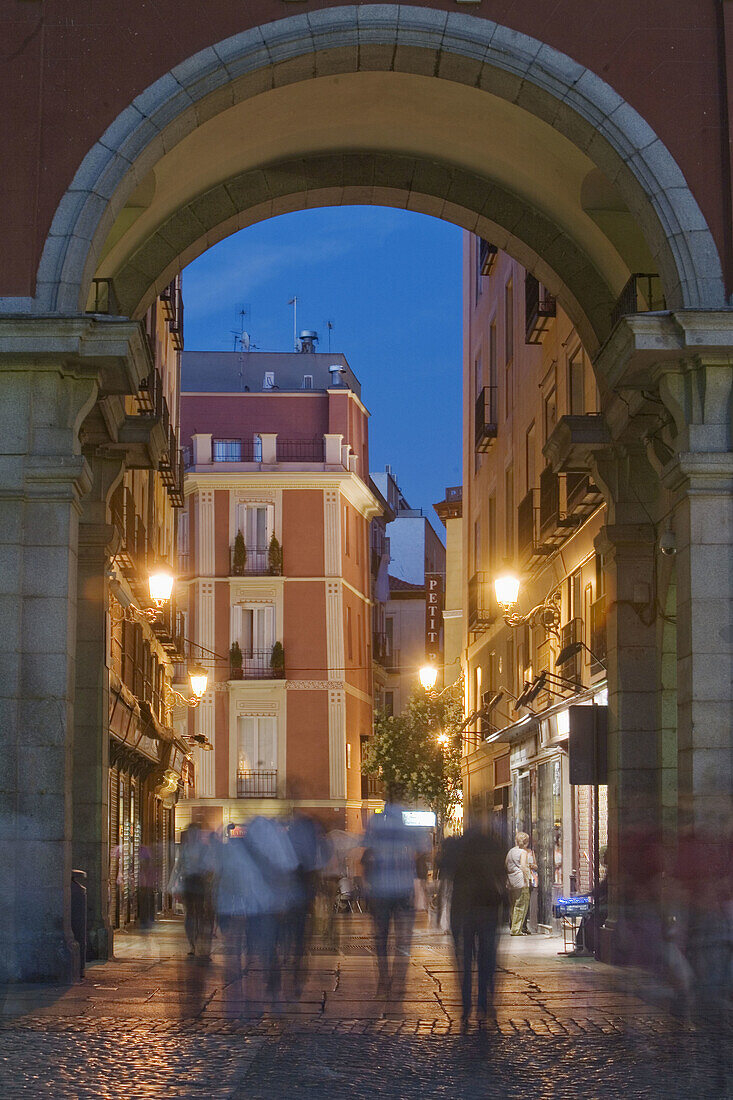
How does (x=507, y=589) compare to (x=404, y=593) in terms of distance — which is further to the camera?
(x=404, y=593)

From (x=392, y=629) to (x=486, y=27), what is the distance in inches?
2694

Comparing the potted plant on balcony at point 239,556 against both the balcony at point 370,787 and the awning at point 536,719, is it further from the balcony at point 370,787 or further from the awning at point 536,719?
the awning at point 536,719

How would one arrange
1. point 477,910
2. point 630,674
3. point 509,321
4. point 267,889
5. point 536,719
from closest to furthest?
point 477,910 < point 267,889 < point 630,674 < point 536,719 < point 509,321

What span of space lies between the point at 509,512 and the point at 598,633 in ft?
34.9

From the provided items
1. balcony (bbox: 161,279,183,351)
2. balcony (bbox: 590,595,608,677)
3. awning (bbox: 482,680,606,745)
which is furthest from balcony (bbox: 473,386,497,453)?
balcony (bbox: 590,595,608,677)

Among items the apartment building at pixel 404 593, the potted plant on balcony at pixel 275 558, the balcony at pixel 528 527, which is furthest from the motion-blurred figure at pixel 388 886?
the apartment building at pixel 404 593

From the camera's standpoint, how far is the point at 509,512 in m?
34.3

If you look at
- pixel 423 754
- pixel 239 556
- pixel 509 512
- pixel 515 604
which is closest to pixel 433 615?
pixel 423 754

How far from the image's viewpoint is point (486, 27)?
1596cm

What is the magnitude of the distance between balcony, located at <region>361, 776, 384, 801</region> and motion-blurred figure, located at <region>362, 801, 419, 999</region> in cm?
4540

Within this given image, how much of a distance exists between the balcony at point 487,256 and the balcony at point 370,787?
27.5 metres

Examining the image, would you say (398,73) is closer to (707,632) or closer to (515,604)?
(707,632)

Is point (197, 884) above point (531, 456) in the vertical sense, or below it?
below

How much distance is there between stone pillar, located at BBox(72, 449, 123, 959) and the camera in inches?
756
